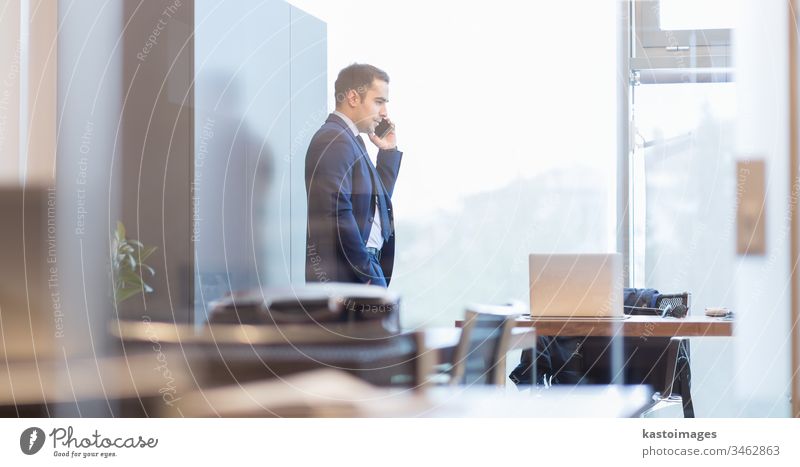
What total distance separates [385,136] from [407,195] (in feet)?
0.35

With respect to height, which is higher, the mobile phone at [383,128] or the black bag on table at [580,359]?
the mobile phone at [383,128]

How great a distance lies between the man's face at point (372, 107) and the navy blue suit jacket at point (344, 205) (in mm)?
29

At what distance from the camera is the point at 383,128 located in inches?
63.0

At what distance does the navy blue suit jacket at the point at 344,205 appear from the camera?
159 cm

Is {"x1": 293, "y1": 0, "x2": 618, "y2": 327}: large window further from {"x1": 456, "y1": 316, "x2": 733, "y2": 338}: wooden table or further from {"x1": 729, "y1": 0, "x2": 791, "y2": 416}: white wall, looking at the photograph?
{"x1": 729, "y1": 0, "x2": 791, "y2": 416}: white wall

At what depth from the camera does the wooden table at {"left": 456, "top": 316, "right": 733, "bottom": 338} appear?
1531mm

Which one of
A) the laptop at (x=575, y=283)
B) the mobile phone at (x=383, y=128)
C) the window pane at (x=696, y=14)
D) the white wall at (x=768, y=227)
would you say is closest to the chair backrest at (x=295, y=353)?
the laptop at (x=575, y=283)

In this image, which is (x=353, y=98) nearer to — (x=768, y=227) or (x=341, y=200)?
(x=341, y=200)

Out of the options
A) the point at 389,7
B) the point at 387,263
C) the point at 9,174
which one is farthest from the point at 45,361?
the point at 389,7

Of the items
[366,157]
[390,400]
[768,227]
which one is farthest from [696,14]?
[390,400]

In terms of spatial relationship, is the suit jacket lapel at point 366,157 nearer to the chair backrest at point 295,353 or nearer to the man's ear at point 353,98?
the man's ear at point 353,98

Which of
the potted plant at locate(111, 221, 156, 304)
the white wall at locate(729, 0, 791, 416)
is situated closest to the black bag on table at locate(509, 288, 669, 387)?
the white wall at locate(729, 0, 791, 416)

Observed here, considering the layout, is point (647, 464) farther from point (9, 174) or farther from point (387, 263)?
point (9, 174)

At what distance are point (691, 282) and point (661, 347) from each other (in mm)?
119
